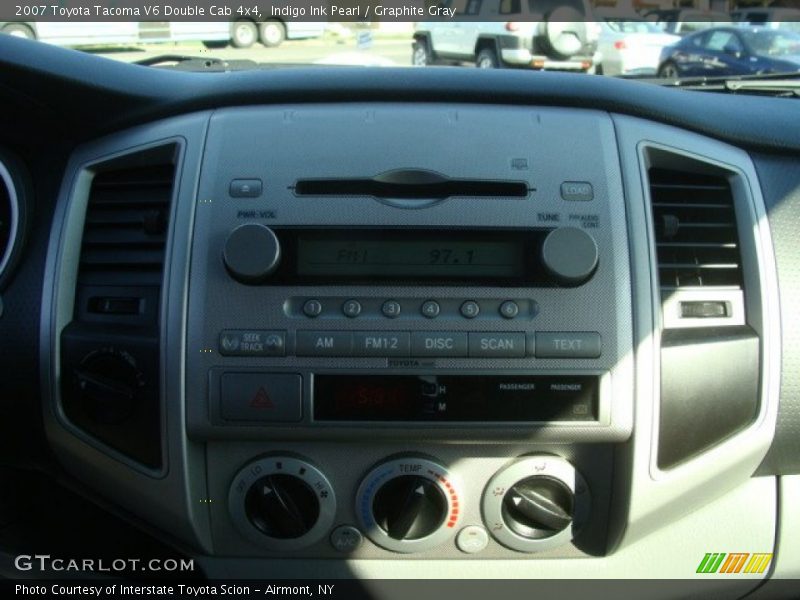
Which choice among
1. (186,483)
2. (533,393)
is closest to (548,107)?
(533,393)

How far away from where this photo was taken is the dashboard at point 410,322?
1.88 metres

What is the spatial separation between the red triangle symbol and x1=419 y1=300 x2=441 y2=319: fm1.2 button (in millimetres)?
351

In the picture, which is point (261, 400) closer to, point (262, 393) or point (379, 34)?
point (262, 393)

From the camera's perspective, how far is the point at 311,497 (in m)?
1.97

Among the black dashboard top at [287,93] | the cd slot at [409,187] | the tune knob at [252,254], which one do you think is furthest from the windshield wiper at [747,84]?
the tune knob at [252,254]

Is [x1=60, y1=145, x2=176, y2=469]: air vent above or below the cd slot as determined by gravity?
below

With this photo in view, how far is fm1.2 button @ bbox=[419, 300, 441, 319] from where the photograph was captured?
188 cm

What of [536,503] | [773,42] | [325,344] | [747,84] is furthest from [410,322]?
[773,42]

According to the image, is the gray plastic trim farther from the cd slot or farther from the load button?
the cd slot

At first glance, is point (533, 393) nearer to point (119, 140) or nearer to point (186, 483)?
point (186, 483)

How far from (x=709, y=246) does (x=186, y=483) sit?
1223 mm

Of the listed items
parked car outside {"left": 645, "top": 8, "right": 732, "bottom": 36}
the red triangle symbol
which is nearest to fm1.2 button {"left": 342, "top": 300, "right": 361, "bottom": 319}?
the red triangle symbol

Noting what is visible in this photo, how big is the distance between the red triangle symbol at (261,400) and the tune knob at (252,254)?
0.22 meters

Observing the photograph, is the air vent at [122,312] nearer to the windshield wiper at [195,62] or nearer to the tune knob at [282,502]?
the tune knob at [282,502]
